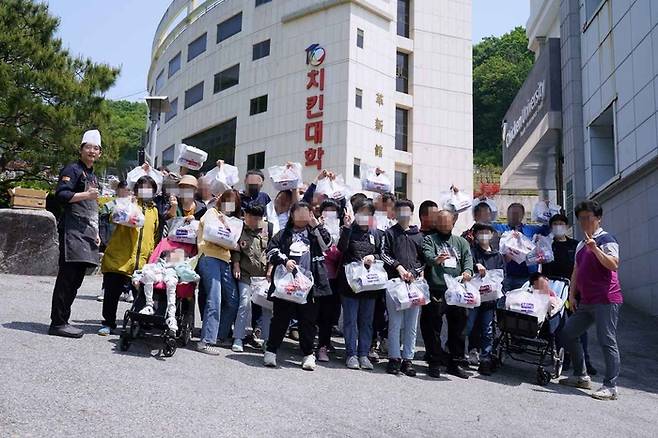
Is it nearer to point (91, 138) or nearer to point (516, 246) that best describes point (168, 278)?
point (91, 138)

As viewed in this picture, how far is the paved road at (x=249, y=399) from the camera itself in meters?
3.90

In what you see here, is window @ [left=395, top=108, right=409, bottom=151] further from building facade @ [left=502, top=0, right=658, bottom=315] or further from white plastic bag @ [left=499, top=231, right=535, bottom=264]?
white plastic bag @ [left=499, top=231, right=535, bottom=264]

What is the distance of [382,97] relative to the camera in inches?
1075

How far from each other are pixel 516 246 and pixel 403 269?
166 cm

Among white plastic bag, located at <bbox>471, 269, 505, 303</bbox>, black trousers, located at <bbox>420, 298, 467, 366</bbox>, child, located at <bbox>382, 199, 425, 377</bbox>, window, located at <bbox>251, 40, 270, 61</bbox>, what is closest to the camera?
child, located at <bbox>382, 199, 425, 377</bbox>

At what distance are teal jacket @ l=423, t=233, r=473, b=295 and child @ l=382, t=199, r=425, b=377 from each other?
97mm

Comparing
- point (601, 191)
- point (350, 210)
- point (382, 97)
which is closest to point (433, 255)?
point (350, 210)

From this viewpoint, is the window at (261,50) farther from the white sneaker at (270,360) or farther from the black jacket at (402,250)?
the white sneaker at (270,360)

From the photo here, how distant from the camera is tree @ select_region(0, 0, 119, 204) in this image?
17.2 m

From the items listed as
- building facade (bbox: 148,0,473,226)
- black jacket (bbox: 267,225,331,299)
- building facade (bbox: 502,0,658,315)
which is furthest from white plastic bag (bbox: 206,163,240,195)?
building facade (bbox: 148,0,473,226)

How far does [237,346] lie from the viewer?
6566 millimetres

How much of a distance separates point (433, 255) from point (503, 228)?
189cm

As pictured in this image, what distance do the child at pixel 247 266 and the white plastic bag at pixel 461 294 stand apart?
2004mm

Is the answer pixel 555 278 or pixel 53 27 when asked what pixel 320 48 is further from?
pixel 555 278
